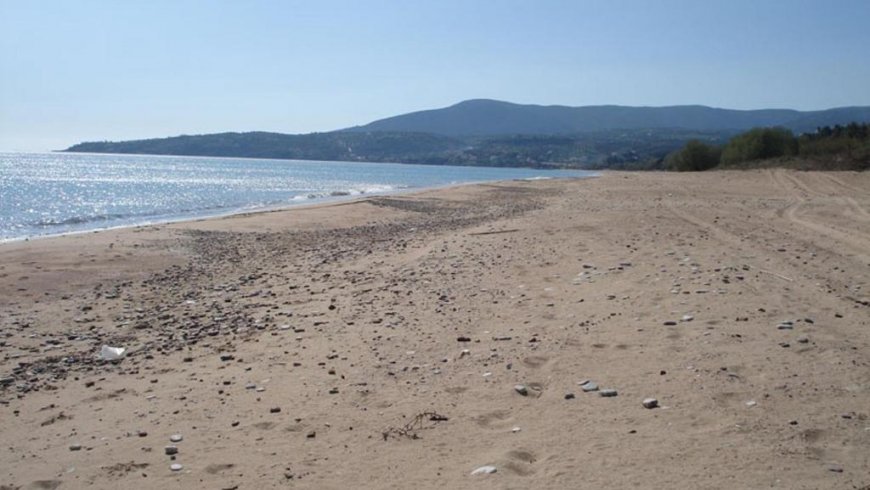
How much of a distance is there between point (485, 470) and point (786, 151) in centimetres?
6270

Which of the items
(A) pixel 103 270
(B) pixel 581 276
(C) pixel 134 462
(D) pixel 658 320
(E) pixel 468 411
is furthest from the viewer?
(A) pixel 103 270

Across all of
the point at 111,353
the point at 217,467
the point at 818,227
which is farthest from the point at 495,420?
the point at 818,227

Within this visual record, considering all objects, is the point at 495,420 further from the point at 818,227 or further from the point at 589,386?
the point at 818,227

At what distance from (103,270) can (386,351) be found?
918 cm

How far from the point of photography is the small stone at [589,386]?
5352 mm

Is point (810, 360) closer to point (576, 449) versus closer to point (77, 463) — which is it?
point (576, 449)

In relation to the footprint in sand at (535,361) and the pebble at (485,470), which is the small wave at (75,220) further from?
the pebble at (485,470)

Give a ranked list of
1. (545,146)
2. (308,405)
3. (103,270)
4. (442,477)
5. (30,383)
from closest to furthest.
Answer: (442,477) < (308,405) < (30,383) < (103,270) < (545,146)

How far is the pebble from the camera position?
411cm

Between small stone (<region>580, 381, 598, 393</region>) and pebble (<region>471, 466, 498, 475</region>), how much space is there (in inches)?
57.2

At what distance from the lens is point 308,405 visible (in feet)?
18.2

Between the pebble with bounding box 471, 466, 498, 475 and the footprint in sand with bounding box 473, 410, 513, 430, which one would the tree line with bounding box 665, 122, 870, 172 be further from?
the pebble with bounding box 471, 466, 498, 475

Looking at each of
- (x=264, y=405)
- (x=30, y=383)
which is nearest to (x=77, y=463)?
(x=264, y=405)

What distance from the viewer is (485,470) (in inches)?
163
